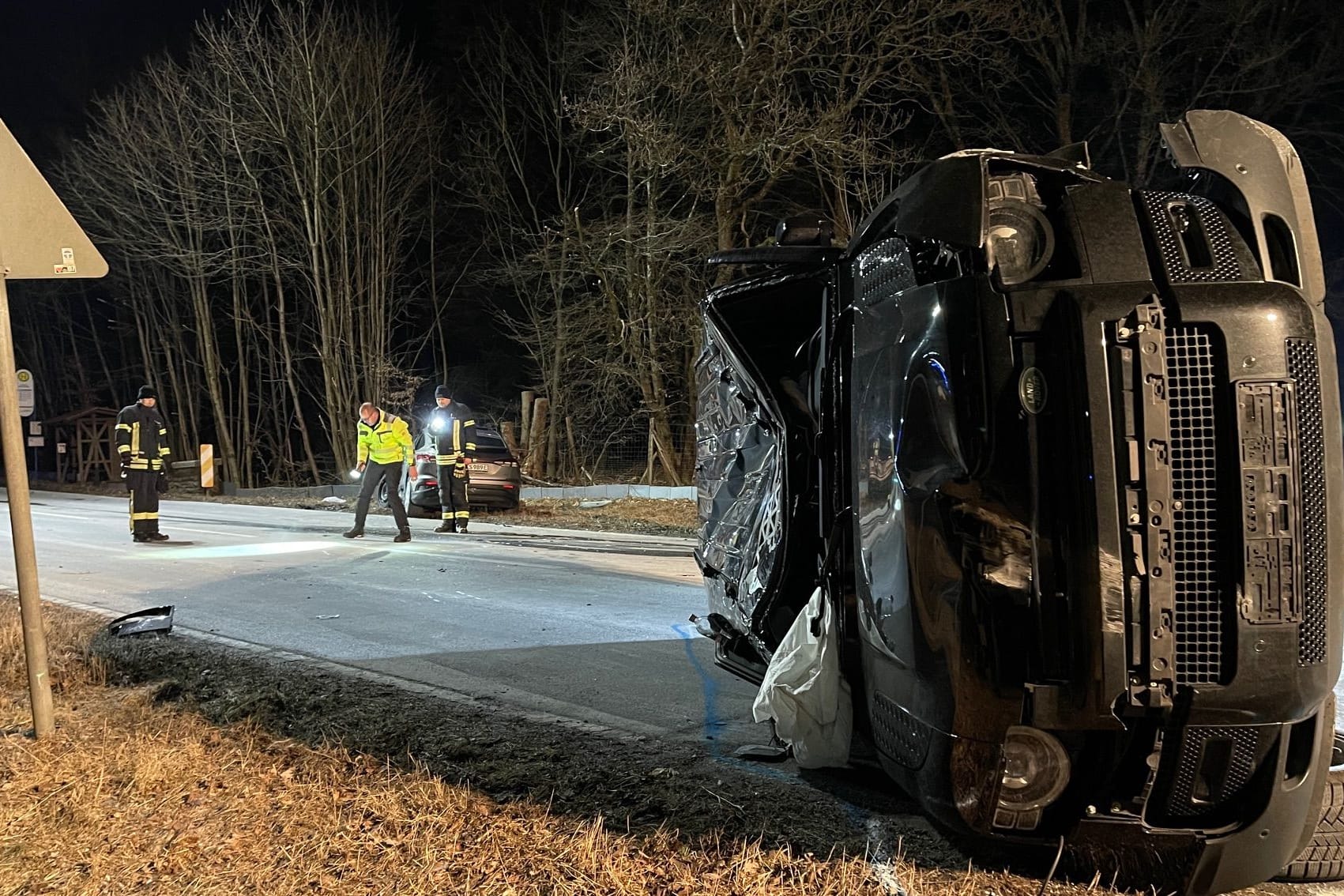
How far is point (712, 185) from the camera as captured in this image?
704 inches

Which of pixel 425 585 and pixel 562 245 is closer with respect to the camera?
pixel 425 585

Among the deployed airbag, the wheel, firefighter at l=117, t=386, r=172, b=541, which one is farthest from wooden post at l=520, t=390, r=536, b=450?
the wheel

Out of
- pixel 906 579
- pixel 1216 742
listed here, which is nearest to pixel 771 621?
pixel 906 579

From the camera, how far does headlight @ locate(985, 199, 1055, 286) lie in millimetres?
2053

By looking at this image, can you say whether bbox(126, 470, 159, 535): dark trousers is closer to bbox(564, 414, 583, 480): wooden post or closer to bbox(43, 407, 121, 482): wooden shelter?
bbox(564, 414, 583, 480): wooden post

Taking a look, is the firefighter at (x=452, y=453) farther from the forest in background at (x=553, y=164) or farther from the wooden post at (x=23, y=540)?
the wooden post at (x=23, y=540)

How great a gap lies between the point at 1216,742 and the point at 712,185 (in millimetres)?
16956

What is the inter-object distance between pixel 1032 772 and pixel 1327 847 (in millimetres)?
1267

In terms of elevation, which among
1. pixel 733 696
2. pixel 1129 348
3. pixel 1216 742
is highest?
pixel 1129 348

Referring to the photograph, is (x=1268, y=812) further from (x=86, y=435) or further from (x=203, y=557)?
(x=86, y=435)

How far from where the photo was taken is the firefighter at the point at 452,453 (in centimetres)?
1322

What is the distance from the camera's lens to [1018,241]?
209 centimetres

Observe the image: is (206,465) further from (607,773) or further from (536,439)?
(607,773)

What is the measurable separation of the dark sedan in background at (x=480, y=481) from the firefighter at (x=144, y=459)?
382 centimetres
